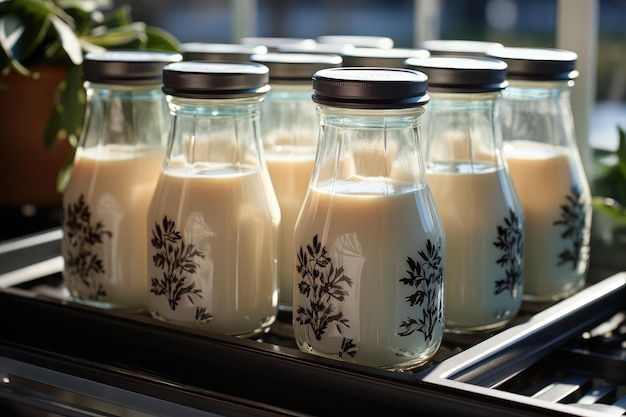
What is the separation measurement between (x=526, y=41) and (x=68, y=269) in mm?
3040

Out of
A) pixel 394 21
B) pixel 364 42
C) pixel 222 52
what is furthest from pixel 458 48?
pixel 394 21

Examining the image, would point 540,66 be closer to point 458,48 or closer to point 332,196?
point 458,48

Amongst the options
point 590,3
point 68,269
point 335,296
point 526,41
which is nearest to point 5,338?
point 68,269

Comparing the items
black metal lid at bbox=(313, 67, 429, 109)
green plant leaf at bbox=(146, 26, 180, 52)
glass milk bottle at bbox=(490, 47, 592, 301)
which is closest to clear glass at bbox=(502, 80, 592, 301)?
glass milk bottle at bbox=(490, 47, 592, 301)

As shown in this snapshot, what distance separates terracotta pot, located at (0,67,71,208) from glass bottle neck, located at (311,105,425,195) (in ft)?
1.94

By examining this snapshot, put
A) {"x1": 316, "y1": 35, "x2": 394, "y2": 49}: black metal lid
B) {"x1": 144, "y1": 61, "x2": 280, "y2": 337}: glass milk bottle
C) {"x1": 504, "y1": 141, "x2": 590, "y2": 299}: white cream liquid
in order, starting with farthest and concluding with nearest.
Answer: {"x1": 316, "y1": 35, "x2": 394, "y2": 49}: black metal lid → {"x1": 504, "y1": 141, "x2": 590, "y2": 299}: white cream liquid → {"x1": 144, "y1": 61, "x2": 280, "y2": 337}: glass milk bottle

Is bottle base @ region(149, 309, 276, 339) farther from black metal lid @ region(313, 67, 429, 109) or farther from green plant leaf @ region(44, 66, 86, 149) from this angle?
green plant leaf @ region(44, 66, 86, 149)

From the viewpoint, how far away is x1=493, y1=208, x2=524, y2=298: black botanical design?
79 cm

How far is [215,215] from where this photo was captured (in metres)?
0.76

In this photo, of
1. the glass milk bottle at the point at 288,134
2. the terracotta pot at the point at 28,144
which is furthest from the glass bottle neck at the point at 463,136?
the terracotta pot at the point at 28,144

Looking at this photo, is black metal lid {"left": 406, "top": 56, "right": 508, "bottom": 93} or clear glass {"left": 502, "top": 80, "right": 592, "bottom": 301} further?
clear glass {"left": 502, "top": 80, "right": 592, "bottom": 301}

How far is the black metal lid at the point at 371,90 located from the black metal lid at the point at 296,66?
146 millimetres

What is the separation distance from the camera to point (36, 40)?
112 cm

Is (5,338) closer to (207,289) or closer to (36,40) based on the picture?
(207,289)
